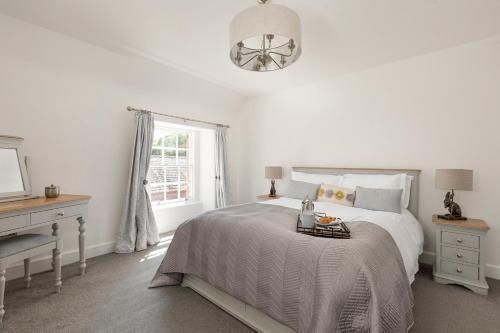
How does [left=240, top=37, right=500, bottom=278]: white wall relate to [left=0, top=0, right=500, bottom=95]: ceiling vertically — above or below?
below

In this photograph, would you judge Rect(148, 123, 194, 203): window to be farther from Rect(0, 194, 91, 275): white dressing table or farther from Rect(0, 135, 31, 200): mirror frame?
Rect(0, 135, 31, 200): mirror frame

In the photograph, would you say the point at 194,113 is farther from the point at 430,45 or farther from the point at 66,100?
the point at 430,45

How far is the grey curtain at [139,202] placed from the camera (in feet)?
9.93

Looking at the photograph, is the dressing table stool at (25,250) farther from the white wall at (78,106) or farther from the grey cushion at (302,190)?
the grey cushion at (302,190)

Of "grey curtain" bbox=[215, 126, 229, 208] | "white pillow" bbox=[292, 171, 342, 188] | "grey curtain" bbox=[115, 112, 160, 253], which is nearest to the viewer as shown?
"grey curtain" bbox=[115, 112, 160, 253]

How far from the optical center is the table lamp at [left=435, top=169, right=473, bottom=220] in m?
2.27

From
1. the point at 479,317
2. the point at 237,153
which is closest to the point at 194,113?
the point at 237,153

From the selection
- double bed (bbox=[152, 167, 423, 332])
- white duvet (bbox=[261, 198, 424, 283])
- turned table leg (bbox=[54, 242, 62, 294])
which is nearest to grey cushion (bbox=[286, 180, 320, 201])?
white duvet (bbox=[261, 198, 424, 283])

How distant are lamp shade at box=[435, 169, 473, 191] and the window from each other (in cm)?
383

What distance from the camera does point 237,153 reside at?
4.87 metres

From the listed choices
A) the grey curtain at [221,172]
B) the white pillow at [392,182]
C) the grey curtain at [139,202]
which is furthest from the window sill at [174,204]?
the white pillow at [392,182]

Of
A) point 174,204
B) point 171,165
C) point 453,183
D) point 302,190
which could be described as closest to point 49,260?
point 174,204

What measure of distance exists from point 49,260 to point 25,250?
0.90 m

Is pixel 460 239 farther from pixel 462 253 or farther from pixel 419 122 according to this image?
pixel 419 122
